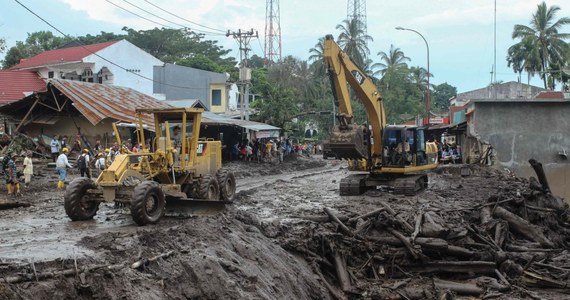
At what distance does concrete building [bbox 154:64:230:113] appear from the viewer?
50875 millimetres

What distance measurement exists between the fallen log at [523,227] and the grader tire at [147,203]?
9.69 meters

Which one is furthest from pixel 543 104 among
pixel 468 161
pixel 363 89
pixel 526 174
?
pixel 363 89

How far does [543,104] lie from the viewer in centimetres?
2845

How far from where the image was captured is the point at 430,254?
43.8ft

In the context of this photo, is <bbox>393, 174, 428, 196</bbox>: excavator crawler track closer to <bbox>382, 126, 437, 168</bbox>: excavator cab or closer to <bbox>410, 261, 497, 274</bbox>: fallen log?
<bbox>382, 126, 437, 168</bbox>: excavator cab

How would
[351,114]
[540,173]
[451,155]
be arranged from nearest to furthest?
[351,114]
[540,173]
[451,155]

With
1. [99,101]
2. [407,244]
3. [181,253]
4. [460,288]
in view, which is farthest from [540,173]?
[99,101]

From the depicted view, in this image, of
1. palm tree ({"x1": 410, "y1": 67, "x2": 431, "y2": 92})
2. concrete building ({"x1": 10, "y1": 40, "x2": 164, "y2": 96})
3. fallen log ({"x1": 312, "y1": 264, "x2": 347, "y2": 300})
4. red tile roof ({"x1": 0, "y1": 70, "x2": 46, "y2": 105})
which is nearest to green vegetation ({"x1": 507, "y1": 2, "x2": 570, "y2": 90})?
palm tree ({"x1": 410, "y1": 67, "x2": 431, "y2": 92})

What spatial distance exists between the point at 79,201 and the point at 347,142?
27.8ft

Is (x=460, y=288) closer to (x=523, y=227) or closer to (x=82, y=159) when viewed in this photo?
(x=523, y=227)

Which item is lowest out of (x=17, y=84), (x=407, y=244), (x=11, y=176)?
(x=407, y=244)

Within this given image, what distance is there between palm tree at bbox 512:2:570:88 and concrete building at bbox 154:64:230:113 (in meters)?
34.7

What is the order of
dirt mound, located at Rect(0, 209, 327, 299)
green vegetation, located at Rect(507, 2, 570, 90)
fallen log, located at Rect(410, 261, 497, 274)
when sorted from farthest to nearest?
green vegetation, located at Rect(507, 2, 570, 90) < fallen log, located at Rect(410, 261, 497, 274) < dirt mound, located at Rect(0, 209, 327, 299)

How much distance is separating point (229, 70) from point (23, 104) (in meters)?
47.1
